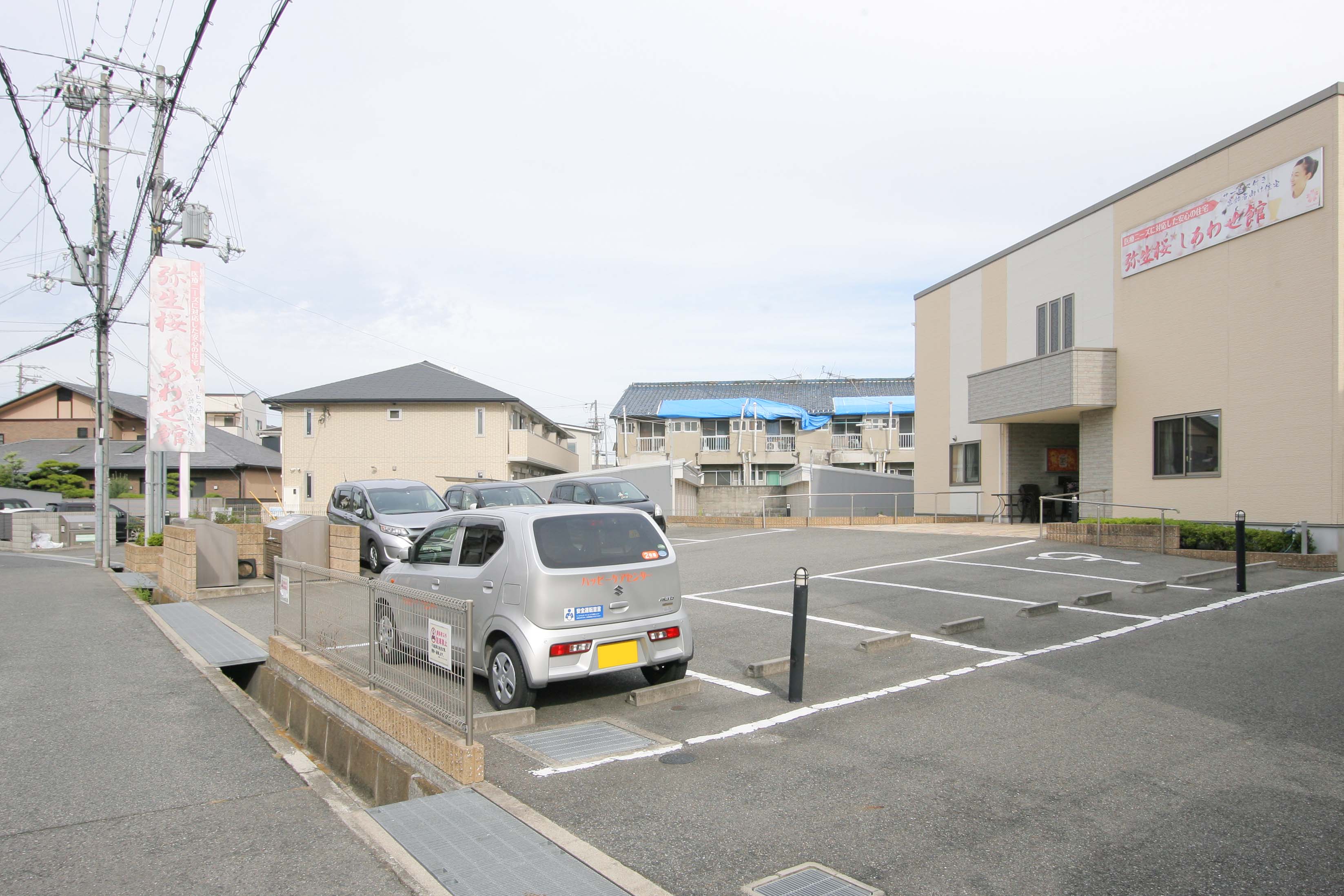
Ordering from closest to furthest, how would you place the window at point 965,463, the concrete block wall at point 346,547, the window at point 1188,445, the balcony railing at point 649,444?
the concrete block wall at point 346,547 → the window at point 1188,445 → the window at point 965,463 → the balcony railing at point 649,444

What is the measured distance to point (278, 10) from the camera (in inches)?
337

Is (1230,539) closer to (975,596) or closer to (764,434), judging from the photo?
(975,596)

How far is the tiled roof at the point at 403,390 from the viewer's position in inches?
1554

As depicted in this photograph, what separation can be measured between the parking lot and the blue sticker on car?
2.48 feet

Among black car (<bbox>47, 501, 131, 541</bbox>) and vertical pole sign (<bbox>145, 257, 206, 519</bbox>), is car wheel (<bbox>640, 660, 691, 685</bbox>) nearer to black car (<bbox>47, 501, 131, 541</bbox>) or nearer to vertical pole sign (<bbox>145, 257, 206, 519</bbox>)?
vertical pole sign (<bbox>145, 257, 206, 519</bbox>)

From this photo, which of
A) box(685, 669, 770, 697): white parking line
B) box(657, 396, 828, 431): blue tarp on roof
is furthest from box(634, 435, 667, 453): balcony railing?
box(685, 669, 770, 697): white parking line

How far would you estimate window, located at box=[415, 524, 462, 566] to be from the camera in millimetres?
7922

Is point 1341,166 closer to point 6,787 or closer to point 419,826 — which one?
point 419,826

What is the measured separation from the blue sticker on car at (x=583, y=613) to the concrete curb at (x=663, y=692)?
30.8 inches

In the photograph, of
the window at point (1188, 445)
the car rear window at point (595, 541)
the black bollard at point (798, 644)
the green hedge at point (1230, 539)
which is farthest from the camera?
the window at point (1188, 445)

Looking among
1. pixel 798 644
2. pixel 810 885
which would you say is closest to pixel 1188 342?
pixel 798 644

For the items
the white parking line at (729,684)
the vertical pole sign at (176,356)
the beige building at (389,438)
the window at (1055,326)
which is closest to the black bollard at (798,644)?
the white parking line at (729,684)

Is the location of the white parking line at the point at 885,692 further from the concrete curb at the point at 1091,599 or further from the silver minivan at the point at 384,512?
the silver minivan at the point at 384,512

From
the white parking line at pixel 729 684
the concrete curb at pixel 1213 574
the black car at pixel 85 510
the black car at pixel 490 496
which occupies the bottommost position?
the black car at pixel 85 510
